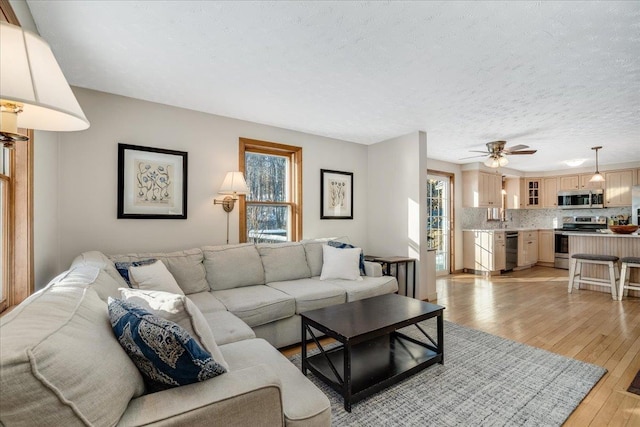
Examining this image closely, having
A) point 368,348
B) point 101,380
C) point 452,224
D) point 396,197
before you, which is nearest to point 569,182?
point 452,224

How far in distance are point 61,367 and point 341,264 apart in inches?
117

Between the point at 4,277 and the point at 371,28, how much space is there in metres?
2.66

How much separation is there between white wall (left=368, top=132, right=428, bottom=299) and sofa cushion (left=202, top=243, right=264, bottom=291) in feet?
7.05

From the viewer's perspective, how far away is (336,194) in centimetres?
472

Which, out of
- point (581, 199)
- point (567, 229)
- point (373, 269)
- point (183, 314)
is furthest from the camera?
point (567, 229)

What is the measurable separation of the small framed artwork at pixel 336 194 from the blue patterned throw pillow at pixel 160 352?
3473 mm

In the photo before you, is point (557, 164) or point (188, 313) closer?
point (188, 313)

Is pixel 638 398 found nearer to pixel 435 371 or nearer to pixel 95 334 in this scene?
pixel 435 371

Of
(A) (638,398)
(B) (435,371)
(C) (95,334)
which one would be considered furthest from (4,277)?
(A) (638,398)

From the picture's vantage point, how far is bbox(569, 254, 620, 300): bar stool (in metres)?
4.56

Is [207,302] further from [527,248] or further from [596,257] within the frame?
[527,248]

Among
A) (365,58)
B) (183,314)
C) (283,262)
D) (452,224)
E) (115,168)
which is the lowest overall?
(283,262)

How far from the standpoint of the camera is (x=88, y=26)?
1.97m

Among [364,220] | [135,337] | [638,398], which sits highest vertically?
[364,220]
